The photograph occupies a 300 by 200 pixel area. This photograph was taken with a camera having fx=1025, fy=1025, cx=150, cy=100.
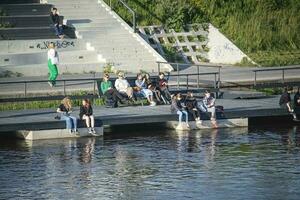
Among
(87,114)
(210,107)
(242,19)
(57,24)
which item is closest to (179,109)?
(210,107)

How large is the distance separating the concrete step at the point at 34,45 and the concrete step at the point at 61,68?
138cm

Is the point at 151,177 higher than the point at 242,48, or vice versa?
the point at 242,48

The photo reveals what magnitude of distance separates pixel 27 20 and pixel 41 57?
328cm

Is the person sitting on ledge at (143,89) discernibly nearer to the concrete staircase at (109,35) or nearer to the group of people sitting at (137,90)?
the group of people sitting at (137,90)

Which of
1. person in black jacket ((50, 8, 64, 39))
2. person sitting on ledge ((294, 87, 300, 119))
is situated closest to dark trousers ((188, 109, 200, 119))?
person sitting on ledge ((294, 87, 300, 119))

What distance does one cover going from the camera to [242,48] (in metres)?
48.4

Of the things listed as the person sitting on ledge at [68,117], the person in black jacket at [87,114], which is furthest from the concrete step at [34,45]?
the person in black jacket at [87,114]

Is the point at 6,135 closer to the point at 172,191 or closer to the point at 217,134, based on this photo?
the point at 217,134

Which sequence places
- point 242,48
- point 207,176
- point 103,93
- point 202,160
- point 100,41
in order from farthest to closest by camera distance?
point 242,48, point 100,41, point 103,93, point 202,160, point 207,176

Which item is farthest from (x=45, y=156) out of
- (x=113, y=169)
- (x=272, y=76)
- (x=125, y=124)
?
(x=272, y=76)

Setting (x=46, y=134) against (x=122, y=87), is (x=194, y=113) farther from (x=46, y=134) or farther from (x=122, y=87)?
(x=46, y=134)

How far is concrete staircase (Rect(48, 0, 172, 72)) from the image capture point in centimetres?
4372

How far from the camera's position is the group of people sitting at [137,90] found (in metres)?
34.2

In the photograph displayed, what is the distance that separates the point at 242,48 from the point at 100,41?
24.3 feet
